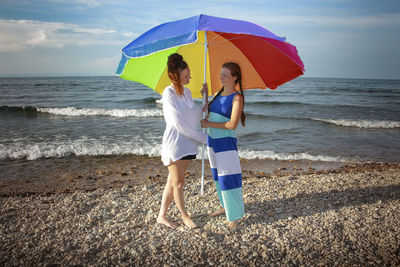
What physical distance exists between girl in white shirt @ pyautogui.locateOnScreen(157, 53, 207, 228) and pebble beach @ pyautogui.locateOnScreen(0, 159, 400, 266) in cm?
93

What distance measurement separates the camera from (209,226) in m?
3.84

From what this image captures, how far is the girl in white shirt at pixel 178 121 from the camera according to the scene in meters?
3.13

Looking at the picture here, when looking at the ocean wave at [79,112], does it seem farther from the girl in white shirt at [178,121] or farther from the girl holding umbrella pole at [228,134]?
the girl in white shirt at [178,121]

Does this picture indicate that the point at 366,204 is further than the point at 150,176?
No

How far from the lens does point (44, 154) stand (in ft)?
27.0

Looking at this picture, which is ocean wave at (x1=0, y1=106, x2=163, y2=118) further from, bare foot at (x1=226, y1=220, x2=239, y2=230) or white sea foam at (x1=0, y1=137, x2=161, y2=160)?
bare foot at (x1=226, y1=220, x2=239, y2=230)

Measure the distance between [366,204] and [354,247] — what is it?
4.90 feet

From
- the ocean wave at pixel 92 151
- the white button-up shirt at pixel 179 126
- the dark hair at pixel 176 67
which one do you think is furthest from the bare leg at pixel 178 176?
the ocean wave at pixel 92 151

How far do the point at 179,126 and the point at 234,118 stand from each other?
2.37 feet

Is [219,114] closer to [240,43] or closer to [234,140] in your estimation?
[234,140]

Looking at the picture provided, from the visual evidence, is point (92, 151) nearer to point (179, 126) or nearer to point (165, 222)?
point (165, 222)

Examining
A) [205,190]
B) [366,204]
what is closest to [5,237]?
[205,190]

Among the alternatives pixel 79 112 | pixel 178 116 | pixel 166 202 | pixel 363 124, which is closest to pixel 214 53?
pixel 178 116

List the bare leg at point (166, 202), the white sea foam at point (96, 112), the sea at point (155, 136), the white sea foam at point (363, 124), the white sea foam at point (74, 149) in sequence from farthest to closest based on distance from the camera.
A: the white sea foam at point (96, 112) → the white sea foam at point (363, 124) → the sea at point (155, 136) → the white sea foam at point (74, 149) → the bare leg at point (166, 202)
